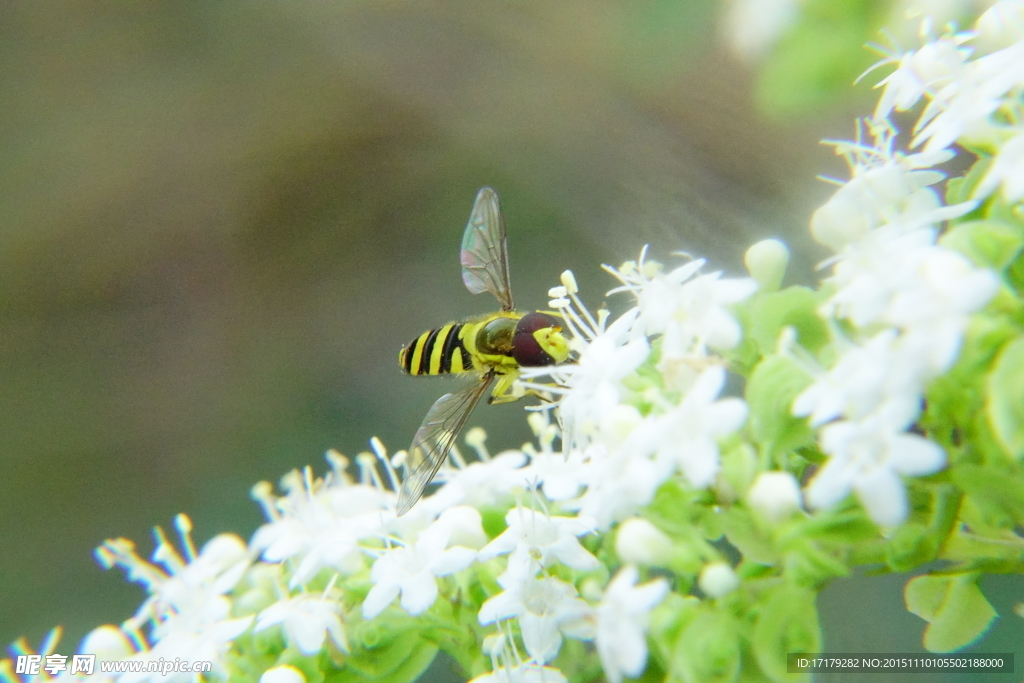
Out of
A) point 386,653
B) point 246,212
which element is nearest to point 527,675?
point 386,653

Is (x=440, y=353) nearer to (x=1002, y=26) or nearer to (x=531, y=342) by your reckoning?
(x=531, y=342)

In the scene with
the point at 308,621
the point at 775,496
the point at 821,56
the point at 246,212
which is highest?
the point at 246,212

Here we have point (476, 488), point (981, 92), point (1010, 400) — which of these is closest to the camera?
point (1010, 400)

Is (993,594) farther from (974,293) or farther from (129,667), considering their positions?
(129,667)

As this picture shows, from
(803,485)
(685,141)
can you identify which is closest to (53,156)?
(685,141)

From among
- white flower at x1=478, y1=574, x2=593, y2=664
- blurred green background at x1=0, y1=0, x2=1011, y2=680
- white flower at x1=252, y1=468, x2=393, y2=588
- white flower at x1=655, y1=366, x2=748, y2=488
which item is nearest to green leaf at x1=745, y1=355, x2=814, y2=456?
white flower at x1=655, y1=366, x2=748, y2=488

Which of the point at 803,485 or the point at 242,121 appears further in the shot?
the point at 242,121
